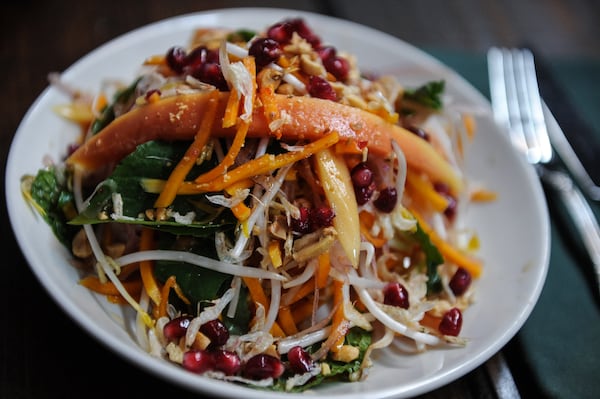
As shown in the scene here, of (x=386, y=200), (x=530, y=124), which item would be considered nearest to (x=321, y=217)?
(x=386, y=200)

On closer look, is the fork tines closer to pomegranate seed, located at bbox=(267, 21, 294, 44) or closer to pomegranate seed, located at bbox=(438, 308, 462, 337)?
pomegranate seed, located at bbox=(438, 308, 462, 337)

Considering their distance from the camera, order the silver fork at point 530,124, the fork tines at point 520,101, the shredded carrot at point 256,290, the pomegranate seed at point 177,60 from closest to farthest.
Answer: the shredded carrot at point 256,290 < the pomegranate seed at point 177,60 < the silver fork at point 530,124 < the fork tines at point 520,101

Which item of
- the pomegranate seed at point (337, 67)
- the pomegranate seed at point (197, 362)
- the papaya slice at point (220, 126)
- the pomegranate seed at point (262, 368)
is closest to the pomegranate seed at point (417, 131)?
the papaya slice at point (220, 126)

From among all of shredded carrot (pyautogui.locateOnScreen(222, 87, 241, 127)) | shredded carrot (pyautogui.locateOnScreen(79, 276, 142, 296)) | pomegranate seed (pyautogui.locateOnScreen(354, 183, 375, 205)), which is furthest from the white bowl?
shredded carrot (pyautogui.locateOnScreen(222, 87, 241, 127))

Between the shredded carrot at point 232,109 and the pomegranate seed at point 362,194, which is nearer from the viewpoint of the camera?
the shredded carrot at point 232,109

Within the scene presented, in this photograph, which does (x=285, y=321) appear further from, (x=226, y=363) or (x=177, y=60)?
(x=177, y=60)

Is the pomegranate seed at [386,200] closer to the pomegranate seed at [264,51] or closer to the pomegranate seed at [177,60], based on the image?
the pomegranate seed at [264,51]

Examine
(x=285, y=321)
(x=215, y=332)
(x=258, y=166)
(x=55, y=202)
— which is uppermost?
(x=258, y=166)
